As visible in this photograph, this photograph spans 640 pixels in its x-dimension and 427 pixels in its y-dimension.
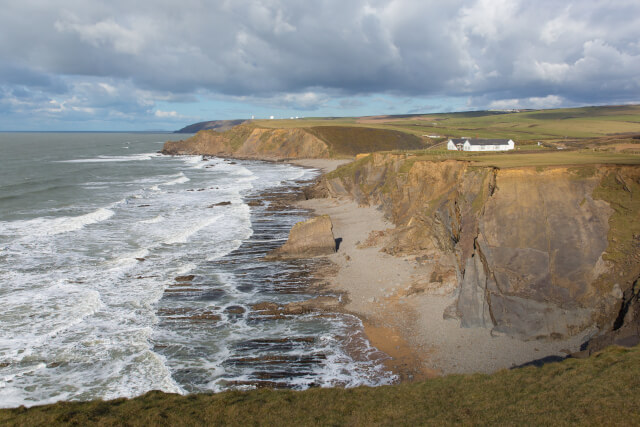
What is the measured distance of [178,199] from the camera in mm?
55312

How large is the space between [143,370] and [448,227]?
660 inches

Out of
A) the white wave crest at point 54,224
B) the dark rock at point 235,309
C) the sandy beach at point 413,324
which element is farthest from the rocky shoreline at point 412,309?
the white wave crest at point 54,224

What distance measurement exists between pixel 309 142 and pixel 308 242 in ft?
309

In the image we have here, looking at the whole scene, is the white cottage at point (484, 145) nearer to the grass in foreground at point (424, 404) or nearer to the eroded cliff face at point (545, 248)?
the eroded cliff face at point (545, 248)

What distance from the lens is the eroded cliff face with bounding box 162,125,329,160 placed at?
123062 mm

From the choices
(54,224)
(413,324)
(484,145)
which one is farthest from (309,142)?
(413,324)

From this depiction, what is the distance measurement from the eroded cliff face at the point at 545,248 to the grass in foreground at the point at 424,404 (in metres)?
4.43

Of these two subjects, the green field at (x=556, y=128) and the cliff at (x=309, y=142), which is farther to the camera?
the cliff at (x=309, y=142)

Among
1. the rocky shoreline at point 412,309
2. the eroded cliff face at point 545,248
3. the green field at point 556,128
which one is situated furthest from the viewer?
the green field at point 556,128

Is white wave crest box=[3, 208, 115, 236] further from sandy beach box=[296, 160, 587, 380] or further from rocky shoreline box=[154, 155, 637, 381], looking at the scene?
sandy beach box=[296, 160, 587, 380]

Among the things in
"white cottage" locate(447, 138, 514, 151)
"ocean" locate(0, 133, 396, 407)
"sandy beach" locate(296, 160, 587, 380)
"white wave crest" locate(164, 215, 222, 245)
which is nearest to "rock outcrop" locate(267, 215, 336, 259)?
"sandy beach" locate(296, 160, 587, 380)

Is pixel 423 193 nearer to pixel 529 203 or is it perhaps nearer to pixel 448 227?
pixel 448 227

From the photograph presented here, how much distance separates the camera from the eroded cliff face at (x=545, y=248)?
1758 centimetres

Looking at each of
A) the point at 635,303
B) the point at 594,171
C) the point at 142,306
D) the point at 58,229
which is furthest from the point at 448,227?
the point at 58,229
